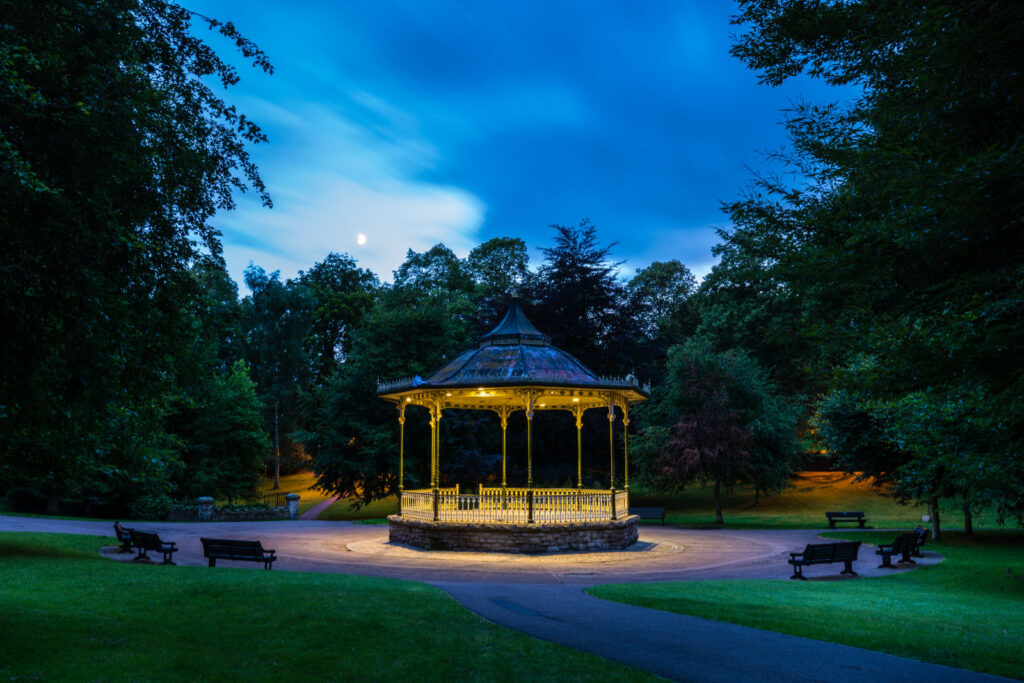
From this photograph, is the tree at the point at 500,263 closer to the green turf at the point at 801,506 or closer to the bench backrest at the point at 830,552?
the green turf at the point at 801,506

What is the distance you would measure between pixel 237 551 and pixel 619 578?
320 inches

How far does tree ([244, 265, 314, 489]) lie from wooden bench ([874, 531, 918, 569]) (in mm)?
41551

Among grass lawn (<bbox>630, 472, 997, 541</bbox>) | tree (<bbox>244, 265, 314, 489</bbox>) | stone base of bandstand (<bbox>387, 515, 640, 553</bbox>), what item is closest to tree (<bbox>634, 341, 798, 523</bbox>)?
grass lawn (<bbox>630, 472, 997, 541</bbox>)

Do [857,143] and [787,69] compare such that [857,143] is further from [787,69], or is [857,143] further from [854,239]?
[854,239]

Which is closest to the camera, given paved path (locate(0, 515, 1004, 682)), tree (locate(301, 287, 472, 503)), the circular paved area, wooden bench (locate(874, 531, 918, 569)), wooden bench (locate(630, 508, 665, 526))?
paved path (locate(0, 515, 1004, 682))

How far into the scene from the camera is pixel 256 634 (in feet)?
26.5

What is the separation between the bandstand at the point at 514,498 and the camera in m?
18.7

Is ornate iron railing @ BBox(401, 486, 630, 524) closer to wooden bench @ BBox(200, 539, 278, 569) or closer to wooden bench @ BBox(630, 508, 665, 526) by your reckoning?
wooden bench @ BBox(200, 539, 278, 569)

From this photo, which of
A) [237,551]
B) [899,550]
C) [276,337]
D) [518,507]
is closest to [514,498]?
[518,507]

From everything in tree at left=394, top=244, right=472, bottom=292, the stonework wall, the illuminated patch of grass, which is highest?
tree at left=394, top=244, right=472, bottom=292

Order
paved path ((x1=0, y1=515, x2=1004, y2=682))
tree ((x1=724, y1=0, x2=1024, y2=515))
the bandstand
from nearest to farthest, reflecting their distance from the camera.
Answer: tree ((x1=724, y1=0, x2=1024, y2=515)) < paved path ((x1=0, y1=515, x2=1004, y2=682)) < the bandstand

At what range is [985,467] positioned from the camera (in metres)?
11.6

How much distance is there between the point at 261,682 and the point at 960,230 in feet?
23.8

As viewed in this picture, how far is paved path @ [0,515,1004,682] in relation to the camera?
720 cm
